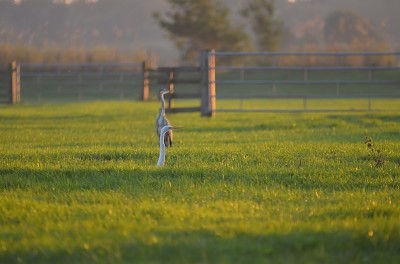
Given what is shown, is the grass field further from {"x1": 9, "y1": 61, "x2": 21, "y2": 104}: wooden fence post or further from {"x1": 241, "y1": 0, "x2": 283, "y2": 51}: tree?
{"x1": 241, "y1": 0, "x2": 283, "y2": 51}: tree

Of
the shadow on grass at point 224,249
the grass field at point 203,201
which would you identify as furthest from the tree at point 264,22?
the shadow on grass at point 224,249

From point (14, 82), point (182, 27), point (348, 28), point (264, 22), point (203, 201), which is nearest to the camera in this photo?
point (203, 201)

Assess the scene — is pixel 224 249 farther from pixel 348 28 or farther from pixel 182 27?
pixel 348 28

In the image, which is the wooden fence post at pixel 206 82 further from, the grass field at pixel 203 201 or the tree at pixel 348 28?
Result: the tree at pixel 348 28

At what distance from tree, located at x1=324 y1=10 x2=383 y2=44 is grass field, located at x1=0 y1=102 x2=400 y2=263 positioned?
8024 cm

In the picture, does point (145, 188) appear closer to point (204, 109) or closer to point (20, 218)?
point (20, 218)

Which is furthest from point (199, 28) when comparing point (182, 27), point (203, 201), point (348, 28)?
point (348, 28)

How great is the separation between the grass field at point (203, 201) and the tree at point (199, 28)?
39504 mm

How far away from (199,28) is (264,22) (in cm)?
838

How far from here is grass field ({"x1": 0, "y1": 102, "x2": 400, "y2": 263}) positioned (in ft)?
14.0

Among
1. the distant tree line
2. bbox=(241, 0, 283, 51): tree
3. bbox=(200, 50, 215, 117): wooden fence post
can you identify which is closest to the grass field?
bbox=(200, 50, 215, 117): wooden fence post

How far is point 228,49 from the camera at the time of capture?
50125mm

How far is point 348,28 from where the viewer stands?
291 feet

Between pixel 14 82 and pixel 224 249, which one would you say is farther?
pixel 14 82
